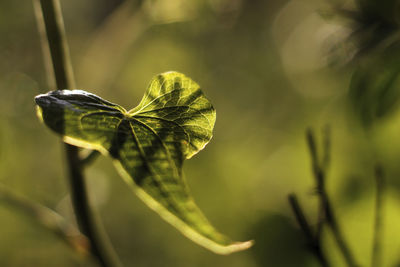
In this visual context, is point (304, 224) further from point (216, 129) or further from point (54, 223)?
point (216, 129)

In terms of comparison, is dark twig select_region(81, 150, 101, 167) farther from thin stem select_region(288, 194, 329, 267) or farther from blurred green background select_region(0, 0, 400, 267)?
blurred green background select_region(0, 0, 400, 267)

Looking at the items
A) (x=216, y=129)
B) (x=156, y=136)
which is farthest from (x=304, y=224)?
(x=216, y=129)

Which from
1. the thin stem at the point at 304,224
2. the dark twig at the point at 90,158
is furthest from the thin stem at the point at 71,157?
the thin stem at the point at 304,224

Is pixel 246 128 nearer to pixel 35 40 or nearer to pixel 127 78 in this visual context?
pixel 127 78

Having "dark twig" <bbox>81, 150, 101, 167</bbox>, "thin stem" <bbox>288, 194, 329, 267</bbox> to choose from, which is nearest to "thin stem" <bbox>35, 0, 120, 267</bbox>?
"dark twig" <bbox>81, 150, 101, 167</bbox>

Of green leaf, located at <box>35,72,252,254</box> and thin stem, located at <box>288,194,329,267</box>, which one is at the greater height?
green leaf, located at <box>35,72,252,254</box>
